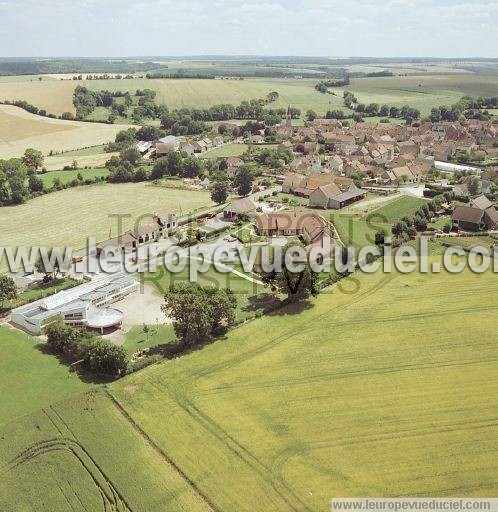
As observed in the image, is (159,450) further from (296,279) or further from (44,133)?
(44,133)

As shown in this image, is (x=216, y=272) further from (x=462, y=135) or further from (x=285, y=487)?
(x=462, y=135)

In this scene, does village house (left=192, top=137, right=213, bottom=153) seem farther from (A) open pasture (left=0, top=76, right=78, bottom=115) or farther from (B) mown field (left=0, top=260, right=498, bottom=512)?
(B) mown field (left=0, top=260, right=498, bottom=512)

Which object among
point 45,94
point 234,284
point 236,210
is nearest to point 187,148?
point 236,210

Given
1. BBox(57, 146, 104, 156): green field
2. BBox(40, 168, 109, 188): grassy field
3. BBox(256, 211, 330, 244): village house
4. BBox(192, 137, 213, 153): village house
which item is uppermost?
BBox(192, 137, 213, 153): village house

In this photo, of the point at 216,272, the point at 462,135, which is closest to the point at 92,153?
the point at 216,272

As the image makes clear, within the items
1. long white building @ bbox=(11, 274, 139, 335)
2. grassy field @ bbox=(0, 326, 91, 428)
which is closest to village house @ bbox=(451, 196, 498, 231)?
long white building @ bbox=(11, 274, 139, 335)

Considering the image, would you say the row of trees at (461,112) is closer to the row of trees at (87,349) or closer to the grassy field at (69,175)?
the grassy field at (69,175)
